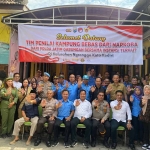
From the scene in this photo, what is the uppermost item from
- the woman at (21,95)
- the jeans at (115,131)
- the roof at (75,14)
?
the roof at (75,14)

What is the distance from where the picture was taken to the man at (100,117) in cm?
490

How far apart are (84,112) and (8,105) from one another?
1.97 meters

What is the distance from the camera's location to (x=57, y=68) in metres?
11.9

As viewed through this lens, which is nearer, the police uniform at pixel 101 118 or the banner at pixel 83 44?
the police uniform at pixel 101 118

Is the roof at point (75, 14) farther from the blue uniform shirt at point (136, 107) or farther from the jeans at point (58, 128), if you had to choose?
the jeans at point (58, 128)

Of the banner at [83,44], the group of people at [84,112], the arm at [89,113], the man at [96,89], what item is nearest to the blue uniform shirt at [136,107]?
the group of people at [84,112]

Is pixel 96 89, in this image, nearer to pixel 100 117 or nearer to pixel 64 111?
pixel 100 117

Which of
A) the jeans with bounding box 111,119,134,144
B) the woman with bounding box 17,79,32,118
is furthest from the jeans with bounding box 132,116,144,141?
the woman with bounding box 17,79,32,118

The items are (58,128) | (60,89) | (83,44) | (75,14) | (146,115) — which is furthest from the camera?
(75,14)

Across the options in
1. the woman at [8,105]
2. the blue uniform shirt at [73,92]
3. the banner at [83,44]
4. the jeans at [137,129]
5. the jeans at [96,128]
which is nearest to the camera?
the jeans at [96,128]

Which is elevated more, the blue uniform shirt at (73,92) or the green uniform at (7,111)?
the blue uniform shirt at (73,92)

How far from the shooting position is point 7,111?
17.6ft

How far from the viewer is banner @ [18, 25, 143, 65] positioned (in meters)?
6.14

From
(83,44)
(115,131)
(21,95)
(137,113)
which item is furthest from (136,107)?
(21,95)
